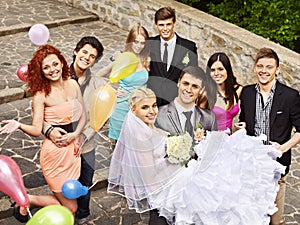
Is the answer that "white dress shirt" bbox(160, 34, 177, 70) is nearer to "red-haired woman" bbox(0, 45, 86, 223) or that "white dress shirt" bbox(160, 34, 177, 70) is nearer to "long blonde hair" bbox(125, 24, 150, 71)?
"long blonde hair" bbox(125, 24, 150, 71)

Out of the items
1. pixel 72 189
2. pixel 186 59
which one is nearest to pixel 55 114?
pixel 72 189

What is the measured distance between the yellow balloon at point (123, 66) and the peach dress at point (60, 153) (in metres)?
0.38

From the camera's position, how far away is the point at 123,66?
5.14 metres

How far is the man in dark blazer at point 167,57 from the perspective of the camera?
501 centimetres

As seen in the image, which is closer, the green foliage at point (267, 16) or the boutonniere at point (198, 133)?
the boutonniere at point (198, 133)

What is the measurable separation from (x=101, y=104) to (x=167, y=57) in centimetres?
120

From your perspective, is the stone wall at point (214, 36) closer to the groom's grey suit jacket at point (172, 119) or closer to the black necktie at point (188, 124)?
the groom's grey suit jacket at point (172, 119)

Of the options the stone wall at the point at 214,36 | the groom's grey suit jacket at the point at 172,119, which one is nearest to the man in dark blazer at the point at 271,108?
the groom's grey suit jacket at the point at 172,119

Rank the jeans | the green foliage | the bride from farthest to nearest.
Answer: the green foliage
the jeans
the bride

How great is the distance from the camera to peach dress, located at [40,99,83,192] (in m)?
4.89

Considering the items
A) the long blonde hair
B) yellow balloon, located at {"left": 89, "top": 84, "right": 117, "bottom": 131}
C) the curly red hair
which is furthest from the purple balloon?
the long blonde hair

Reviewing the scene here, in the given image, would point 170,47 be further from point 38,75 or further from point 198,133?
point 38,75

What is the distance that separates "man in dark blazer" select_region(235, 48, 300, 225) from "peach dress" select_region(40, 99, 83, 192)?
54.7 inches

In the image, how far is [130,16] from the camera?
413 inches
